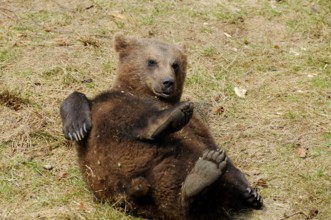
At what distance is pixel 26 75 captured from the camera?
698 centimetres

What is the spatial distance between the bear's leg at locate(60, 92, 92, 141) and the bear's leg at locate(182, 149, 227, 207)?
958 millimetres

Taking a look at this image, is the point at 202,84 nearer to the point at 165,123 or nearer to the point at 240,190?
the point at 240,190

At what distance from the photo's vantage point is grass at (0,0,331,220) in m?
5.28

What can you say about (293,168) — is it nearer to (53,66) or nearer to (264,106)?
(264,106)

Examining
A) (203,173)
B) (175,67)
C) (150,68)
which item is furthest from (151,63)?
(203,173)

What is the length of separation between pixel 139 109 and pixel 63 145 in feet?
4.75

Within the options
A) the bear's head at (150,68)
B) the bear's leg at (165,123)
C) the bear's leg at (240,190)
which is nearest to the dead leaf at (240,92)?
the bear's head at (150,68)

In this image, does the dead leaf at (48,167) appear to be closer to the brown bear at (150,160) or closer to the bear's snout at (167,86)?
the brown bear at (150,160)

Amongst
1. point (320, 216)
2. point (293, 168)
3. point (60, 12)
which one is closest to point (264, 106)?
point (293, 168)

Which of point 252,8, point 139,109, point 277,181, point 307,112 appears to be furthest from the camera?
point 252,8

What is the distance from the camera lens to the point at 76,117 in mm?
4805

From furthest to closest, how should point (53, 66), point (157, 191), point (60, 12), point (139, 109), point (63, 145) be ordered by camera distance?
point (60, 12) → point (53, 66) → point (63, 145) → point (139, 109) → point (157, 191)

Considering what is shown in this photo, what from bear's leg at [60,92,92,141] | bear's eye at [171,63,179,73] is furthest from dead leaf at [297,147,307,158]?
bear's leg at [60,92,92,141]

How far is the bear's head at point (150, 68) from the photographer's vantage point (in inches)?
219
